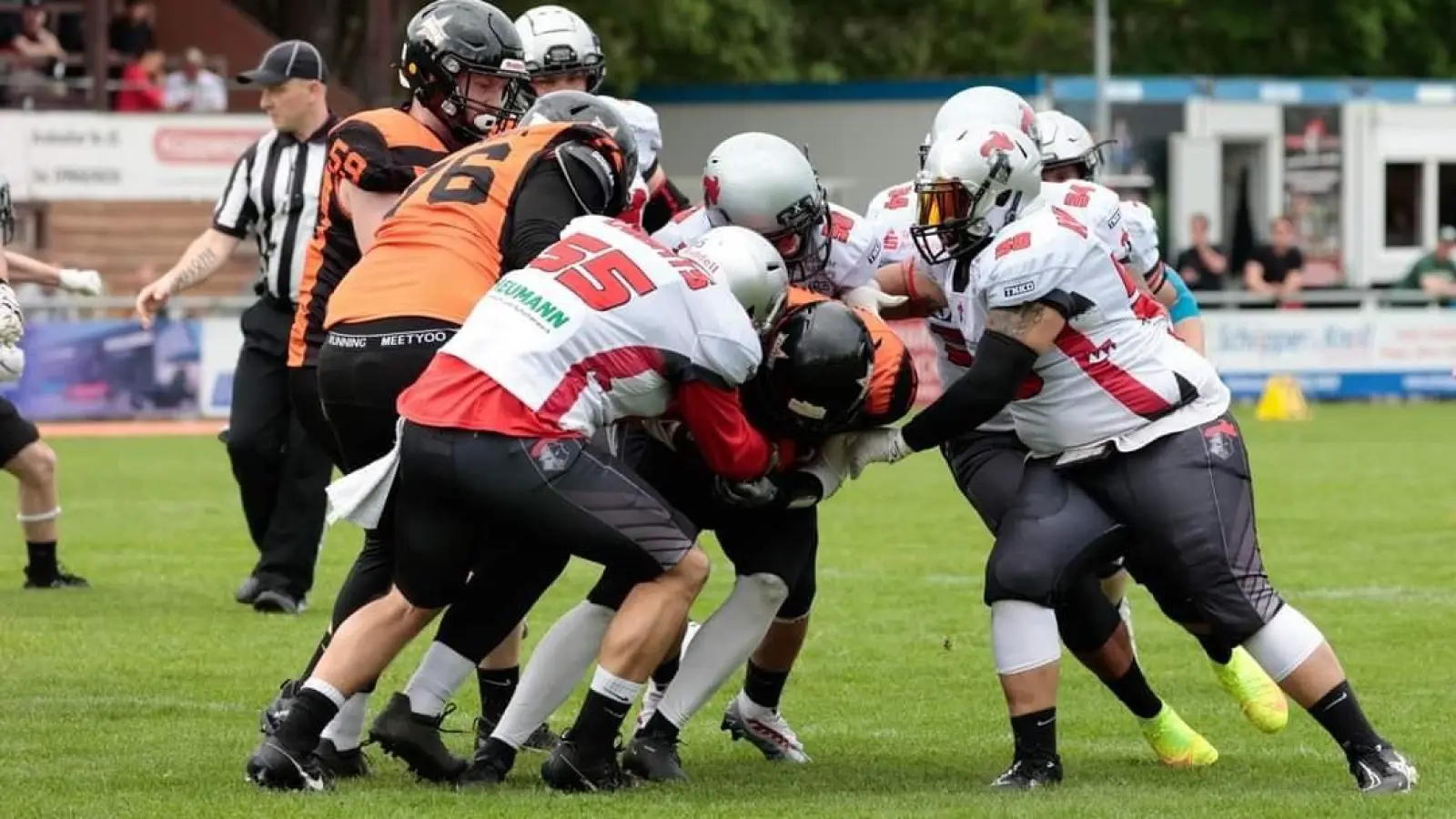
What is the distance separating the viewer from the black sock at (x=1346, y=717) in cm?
614

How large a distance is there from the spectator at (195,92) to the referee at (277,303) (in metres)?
16.9

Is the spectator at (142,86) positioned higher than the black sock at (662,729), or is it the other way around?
the spectator at (142,86)

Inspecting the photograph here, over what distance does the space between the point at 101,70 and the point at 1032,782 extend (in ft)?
69.1

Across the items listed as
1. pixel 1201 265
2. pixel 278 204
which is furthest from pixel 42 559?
pixel 1201 265

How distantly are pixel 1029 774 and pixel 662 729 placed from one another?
2.99 ft

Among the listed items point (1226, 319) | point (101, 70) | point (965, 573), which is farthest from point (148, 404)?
point (965, 573)

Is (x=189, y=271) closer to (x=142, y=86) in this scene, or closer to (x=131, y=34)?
(x=142, y=86)

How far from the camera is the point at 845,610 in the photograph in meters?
9.95

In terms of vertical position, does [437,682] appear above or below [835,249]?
below

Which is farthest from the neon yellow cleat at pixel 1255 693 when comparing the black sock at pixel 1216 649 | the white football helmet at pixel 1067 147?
the white football helmet at pixel 1067 147

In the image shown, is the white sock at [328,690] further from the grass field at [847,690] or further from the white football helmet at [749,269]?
the white football helmet at [749,269]

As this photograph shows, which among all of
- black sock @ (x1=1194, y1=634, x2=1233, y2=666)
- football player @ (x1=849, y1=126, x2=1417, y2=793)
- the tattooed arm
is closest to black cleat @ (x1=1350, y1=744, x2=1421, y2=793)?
football player @ (x1=849, y1=126, x2=1417, y2=793)

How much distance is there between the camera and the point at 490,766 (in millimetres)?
6227

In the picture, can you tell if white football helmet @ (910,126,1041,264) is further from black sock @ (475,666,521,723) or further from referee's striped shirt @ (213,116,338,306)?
referee's striped shirt @ (213,116,338,306)
